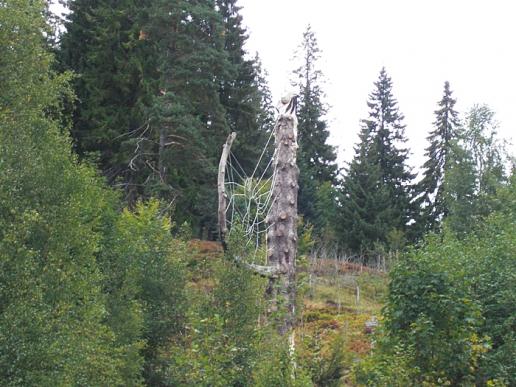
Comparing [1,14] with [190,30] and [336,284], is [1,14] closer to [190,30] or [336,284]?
[190,30]

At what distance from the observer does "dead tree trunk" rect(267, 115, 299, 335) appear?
670 cm

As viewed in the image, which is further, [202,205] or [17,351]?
[202,205]

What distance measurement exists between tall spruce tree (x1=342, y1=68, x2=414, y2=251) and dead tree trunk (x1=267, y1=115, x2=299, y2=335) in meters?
22.7

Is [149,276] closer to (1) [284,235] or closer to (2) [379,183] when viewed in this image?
(1) [284,235]

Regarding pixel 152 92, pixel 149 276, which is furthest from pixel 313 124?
pixel 149 276

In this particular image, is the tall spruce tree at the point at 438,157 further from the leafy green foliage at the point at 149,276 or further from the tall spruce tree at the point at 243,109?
the leafy green foliage at the point at 149,276

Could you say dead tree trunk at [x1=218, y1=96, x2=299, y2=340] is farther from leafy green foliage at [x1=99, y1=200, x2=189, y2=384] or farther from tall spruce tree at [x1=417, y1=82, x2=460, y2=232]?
tall spruce tree at [x1=417, y1=82, x2=460, y2=232]

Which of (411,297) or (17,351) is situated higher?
(411,297)

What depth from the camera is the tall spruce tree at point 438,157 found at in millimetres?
39062

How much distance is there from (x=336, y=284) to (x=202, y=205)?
6.14 m

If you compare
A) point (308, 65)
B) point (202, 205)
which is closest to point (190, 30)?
point (202, 205)

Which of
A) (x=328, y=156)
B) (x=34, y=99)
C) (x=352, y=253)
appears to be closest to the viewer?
(x=34, y=99)

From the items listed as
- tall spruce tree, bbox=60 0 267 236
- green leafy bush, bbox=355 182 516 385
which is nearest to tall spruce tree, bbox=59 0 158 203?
tall spruce tree, bbox=60 0 267 236

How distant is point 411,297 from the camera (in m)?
8.14
